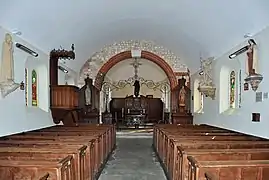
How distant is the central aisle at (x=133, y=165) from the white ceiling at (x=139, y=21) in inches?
128

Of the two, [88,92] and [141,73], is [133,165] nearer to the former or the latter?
[88,92]

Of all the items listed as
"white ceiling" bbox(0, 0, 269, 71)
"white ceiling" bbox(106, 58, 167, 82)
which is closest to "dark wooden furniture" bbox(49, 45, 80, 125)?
"white ceiling" bbox(0, 0, 269, 71)

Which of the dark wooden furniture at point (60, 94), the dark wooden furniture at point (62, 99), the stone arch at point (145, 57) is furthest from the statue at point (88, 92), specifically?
the dark wooden furniture at point (62, 99)

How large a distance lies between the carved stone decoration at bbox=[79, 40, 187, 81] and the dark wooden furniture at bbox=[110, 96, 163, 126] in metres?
5.50

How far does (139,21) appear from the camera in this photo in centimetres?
924

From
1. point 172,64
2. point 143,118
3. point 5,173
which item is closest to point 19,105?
point 5,173

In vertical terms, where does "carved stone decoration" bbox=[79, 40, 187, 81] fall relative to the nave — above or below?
above

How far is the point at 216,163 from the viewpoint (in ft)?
10.1

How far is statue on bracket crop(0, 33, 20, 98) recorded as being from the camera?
5352 mm

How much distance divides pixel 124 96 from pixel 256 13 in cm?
1501

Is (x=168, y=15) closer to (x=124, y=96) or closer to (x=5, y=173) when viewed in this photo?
(x=5, y=173)

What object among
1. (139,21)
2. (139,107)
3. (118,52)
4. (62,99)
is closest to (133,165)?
(62,99)

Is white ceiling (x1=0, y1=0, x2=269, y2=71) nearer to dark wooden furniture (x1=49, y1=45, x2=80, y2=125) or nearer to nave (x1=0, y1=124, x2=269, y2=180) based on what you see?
dark wooden furniture (x1=49, y1=45, x2=80, y2=125)

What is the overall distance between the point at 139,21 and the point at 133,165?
4.28 meters
